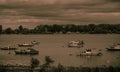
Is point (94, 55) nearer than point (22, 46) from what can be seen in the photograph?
Yes

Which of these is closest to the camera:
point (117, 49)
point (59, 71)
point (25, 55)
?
point (59, 71)

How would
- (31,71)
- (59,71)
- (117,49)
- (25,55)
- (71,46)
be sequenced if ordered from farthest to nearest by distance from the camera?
1. (71,46)
2. (117,49)
3. (25,55)
4. (31,71)
5. (59,71)

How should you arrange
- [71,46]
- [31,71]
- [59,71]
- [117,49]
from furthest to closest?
[71,46], [117,49], [31,71], [59,71]

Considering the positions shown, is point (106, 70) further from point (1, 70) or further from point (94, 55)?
point (94, 55)

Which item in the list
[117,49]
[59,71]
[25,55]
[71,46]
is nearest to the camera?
[59,71]

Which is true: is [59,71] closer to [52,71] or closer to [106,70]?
[52,71]

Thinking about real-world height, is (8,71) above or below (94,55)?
above

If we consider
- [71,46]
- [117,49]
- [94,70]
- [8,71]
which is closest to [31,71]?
[8,71]

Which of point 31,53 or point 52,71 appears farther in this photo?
point 31,53

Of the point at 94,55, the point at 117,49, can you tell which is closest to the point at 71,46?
the point at 117,49
